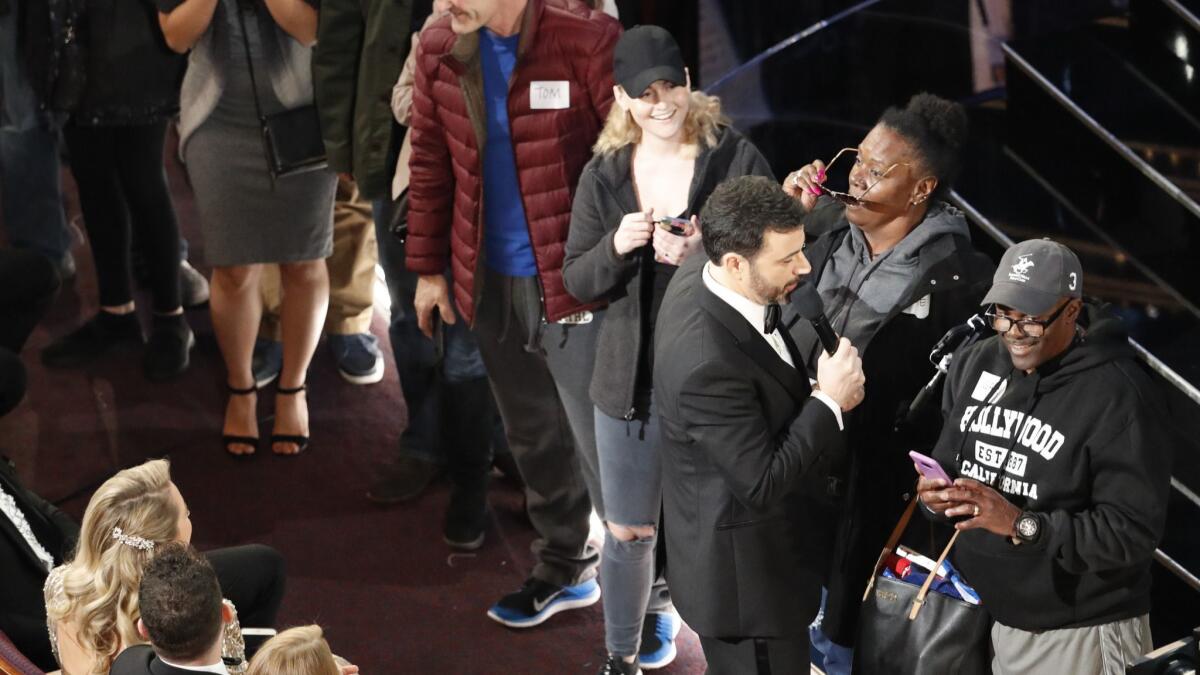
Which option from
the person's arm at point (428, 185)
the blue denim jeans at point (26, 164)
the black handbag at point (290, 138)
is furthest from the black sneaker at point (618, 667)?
the blue denim jeans at point (26, 164)

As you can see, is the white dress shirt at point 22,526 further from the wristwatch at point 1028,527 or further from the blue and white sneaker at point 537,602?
the wristwatch at point 1028,527

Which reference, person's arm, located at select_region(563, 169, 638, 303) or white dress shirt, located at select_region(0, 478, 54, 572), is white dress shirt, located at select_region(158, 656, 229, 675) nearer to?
white dress shirt, located at select_region(0, 478, 54, 572)

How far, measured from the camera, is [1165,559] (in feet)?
12.7

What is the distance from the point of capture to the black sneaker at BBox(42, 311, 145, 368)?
5652 mm

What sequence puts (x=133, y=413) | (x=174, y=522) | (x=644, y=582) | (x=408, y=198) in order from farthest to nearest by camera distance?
(x=133, y=413)
(x=408, y=198)
(x=644, y=582)
(x=174, y=522)

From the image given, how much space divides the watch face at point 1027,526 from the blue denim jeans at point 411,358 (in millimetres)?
2124

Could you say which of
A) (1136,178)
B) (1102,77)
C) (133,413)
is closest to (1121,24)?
(1102,77)

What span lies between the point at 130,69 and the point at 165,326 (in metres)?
1.00

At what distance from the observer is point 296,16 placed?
4504 millimetres

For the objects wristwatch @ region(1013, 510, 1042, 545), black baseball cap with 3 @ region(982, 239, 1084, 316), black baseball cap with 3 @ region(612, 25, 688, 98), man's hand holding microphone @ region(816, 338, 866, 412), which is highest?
black baseball cap with 3 @ region(612, 25, 688, 98)

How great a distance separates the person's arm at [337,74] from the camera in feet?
14.4

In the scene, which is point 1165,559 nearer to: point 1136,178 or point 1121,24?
point 1136,178

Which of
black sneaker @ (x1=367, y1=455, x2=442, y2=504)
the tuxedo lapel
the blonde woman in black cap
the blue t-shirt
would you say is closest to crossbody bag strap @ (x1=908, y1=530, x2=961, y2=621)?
the tuxedo lapel

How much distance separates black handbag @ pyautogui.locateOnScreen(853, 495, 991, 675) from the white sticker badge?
1412 mm
